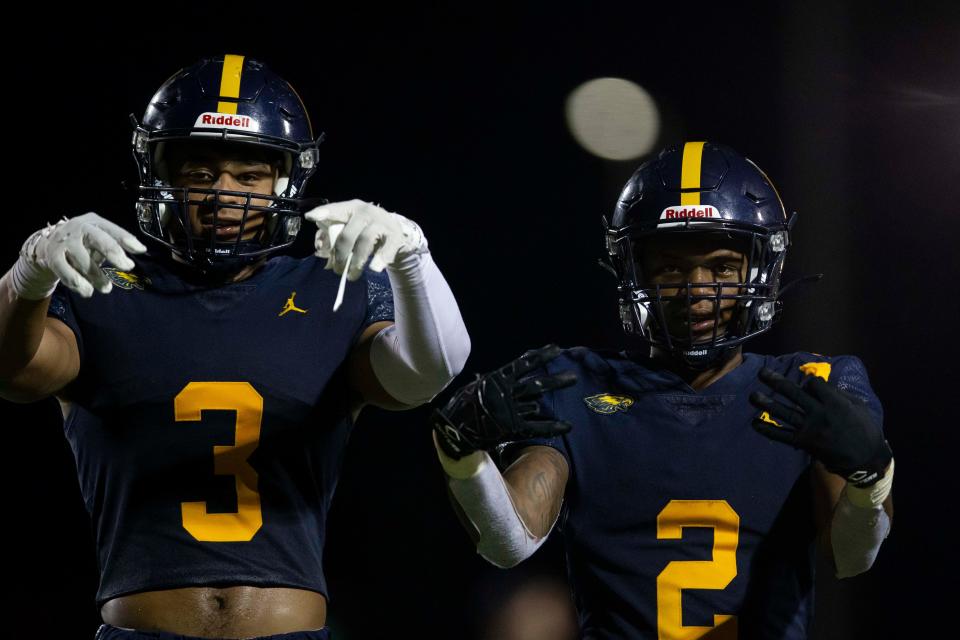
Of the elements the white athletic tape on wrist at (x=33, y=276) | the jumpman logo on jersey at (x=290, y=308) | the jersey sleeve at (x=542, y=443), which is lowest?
the jersey sleeve at (x=542, y=443)

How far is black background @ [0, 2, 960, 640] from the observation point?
2.92m

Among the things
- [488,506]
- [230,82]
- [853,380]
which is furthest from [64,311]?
[853,380]

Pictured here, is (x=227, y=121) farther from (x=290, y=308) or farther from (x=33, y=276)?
(x=33, y=276)

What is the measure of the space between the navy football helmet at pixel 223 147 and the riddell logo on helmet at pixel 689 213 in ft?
1.98

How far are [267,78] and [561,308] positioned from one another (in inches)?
47.5

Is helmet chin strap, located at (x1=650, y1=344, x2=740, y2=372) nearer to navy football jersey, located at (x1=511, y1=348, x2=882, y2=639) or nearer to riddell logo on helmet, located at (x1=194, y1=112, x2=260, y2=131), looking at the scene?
navy football jersey, located at (x1=511, y1=348, x2=882, y2=639)

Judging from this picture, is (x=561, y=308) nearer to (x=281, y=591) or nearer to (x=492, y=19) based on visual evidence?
(x=492, y=19)

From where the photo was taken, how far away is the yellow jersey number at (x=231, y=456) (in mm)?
1779

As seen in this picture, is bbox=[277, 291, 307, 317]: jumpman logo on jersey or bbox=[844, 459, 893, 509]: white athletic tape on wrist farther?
bbox=[277, 291, 307, 317]: jumpman logo on jersey

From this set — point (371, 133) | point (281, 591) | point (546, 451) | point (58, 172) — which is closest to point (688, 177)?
point (546, 451)

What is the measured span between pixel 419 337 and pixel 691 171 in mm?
627

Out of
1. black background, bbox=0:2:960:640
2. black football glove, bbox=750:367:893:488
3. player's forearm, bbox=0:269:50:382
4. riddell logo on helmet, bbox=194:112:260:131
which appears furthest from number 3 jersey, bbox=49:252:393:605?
black background, bbox=0:2:960:640

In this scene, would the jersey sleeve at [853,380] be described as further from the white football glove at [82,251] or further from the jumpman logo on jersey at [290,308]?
the white football glove at [82,251]

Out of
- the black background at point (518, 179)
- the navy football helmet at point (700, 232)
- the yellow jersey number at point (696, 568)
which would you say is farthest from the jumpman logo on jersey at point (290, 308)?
the black background at point (518, 179)
